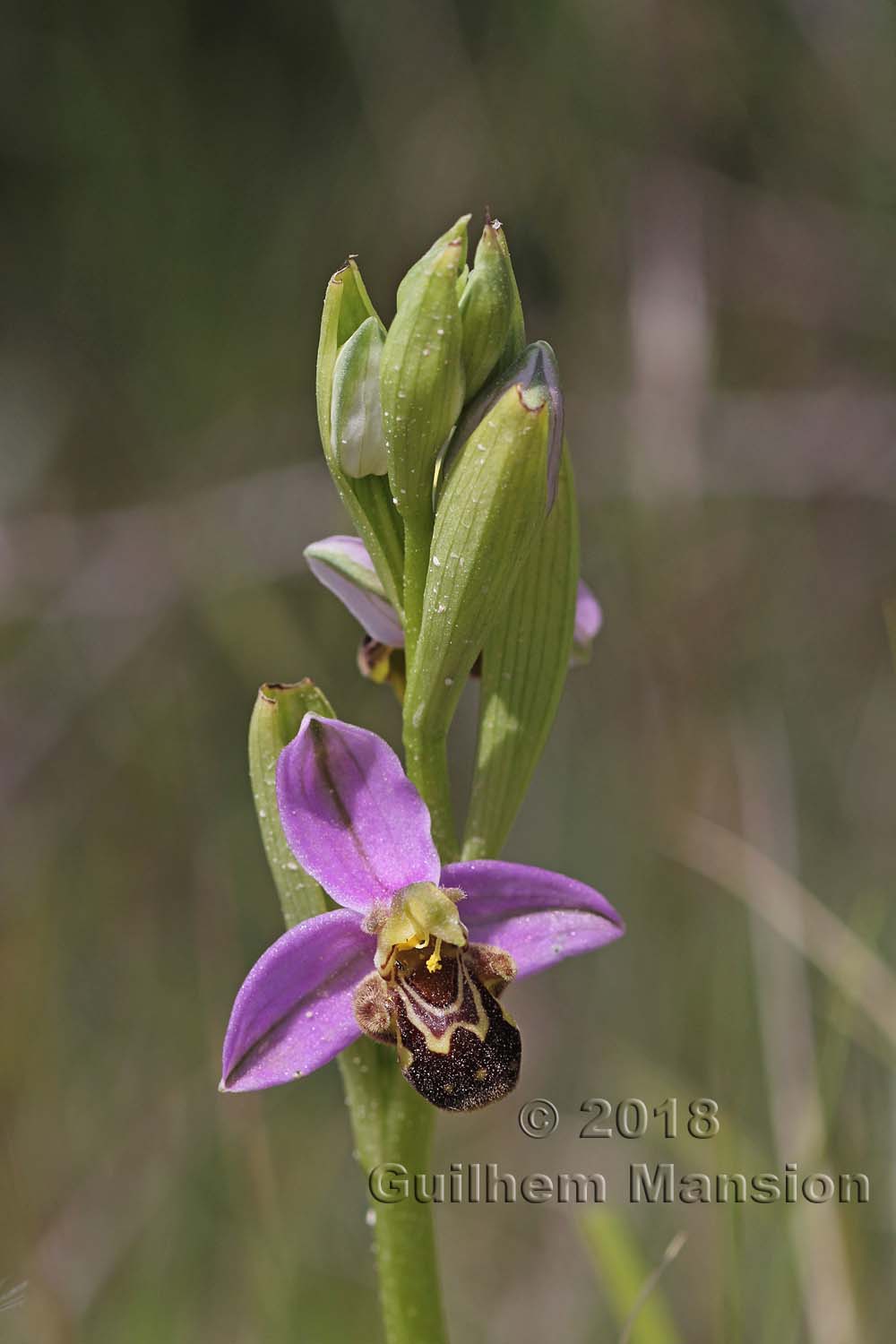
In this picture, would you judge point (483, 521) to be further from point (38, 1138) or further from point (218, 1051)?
point (38, 1138)

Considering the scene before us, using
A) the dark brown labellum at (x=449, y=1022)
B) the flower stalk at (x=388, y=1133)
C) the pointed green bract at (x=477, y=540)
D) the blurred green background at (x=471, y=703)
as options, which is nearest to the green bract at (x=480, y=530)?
the pointed green bract at (x=477, y=540)

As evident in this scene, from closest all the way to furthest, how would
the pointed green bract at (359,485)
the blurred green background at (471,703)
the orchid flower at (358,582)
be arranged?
1. the pointed green bract at (359,485)
2. the orchid flower at (358,582)
3. the blurred green background at (471,703)

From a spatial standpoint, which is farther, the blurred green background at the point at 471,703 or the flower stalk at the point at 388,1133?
the blurred green background at the point at 471,703

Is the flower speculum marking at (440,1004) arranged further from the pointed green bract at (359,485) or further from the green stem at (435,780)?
the pointed green bract at (359,485)

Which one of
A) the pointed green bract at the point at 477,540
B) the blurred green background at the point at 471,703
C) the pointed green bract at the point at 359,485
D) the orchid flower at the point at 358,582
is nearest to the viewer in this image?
the pointed green bract at the point at 477,540

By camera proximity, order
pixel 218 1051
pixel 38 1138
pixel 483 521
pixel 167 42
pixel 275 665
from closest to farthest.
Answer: pixel 483 521 → pixel 218 1051 → pixel 38 1138 → pixel 275 665 → pixel 167 42

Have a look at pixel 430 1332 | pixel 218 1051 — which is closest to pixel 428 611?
pixel 430 1332

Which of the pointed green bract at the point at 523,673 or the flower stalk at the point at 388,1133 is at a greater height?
the pointed green bract at the point at 523,673
